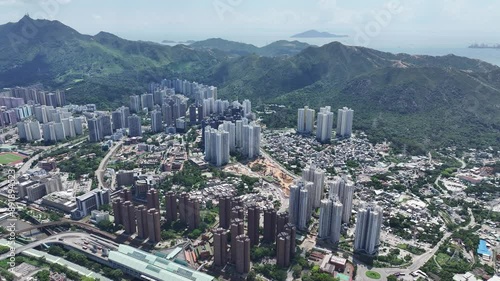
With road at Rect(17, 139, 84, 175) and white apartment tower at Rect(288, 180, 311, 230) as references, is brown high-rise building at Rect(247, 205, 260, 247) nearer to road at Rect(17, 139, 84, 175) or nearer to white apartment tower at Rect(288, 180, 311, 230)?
white apartment tower at Rect(288, 180, 311, 230)

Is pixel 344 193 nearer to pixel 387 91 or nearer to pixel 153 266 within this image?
pixel 153 266

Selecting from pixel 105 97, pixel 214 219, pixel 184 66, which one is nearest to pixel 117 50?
pixel 184 66

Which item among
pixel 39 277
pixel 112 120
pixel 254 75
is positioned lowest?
pixel 39 277

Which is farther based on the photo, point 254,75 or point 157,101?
point 254,75

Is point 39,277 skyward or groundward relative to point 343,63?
groundward

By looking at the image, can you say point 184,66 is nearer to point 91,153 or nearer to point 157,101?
point 157,101

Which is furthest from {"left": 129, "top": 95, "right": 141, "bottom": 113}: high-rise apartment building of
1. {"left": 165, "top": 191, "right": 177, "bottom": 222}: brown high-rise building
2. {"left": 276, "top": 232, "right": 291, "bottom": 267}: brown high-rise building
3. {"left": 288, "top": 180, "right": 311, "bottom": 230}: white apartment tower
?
{"left": 276, "top": 232, "right": 291, "bottom": 267}: brown high-rise building
